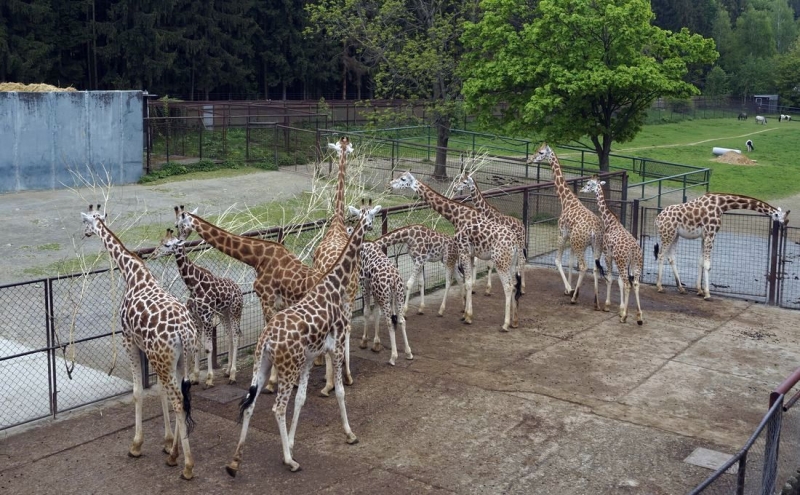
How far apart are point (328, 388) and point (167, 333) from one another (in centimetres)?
257

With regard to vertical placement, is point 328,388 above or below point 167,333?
below

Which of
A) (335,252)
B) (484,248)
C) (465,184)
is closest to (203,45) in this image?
(465,184)

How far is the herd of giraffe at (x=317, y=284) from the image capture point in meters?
7.99

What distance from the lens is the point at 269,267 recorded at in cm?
995

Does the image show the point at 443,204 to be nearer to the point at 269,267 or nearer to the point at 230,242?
the point at 269,267

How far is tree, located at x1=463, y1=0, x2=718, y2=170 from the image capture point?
22.5m

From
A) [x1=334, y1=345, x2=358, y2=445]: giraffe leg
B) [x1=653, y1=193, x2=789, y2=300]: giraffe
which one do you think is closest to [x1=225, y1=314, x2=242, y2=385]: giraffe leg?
[x1=334, y1=345, x2=358, y2=445]: giraffe leg

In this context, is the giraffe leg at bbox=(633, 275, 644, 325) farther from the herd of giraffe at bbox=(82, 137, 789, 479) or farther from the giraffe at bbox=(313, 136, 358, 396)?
the giraffe at bbox=(313, 136, 358, 396)

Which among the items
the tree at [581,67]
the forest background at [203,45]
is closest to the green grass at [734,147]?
the tree at [581,67]

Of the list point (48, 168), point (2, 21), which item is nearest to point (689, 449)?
point (48, 168)

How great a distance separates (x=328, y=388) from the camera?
9.96 metres

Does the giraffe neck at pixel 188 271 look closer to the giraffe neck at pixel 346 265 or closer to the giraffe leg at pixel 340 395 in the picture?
the giraffe neck at pixel 346 265

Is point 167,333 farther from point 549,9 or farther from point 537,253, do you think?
point 549,9

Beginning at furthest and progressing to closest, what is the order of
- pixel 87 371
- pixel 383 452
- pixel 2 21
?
1. pixel 2 21
2. pixel 87 371
3. pixel 383 452
